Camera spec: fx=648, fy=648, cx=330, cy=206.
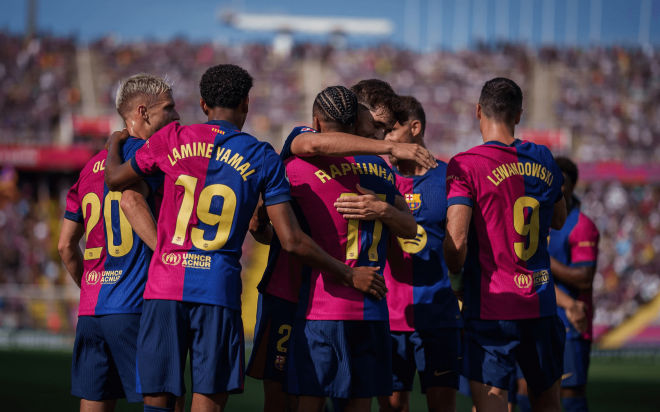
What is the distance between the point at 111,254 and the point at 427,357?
2.24 metres

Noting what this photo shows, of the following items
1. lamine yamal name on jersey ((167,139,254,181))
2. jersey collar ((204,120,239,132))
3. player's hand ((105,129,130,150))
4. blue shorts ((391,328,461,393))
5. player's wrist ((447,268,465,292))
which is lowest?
blue shorts ((391,328,461,393))

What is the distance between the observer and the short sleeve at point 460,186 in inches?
151

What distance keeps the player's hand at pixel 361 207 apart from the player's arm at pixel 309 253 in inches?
10.1

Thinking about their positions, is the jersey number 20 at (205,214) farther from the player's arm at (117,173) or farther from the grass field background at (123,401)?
the grass field background at (123,401)

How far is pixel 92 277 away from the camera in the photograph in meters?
3.95

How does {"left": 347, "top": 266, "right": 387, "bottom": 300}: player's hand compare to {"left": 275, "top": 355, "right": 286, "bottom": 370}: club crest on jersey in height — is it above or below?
above

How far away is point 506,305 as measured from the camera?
12.5ft

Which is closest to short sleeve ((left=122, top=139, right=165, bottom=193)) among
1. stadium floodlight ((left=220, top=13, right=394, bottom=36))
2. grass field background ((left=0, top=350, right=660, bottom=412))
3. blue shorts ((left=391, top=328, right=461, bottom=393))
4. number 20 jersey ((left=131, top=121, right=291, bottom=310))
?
number 20 jersey ((left=131, top=121, right=291, bottom=310))

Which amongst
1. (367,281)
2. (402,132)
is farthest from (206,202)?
(402,132)

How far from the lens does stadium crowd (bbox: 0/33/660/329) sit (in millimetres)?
19000

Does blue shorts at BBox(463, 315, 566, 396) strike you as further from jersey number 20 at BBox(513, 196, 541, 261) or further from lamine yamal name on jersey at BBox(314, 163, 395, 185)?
lamine yamal name on jersey at BBox(314, 163, 395, 185)

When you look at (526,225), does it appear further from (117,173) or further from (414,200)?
(117,173)

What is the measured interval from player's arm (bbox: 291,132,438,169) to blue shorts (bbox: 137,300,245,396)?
0.98 metres

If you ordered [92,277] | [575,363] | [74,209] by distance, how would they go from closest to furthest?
[92,277] → [74,209] → [575,363]
